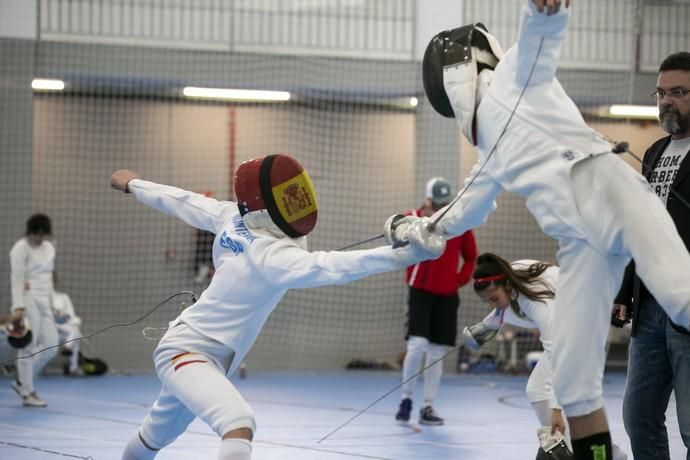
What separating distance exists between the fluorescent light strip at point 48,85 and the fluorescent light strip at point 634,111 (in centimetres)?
682

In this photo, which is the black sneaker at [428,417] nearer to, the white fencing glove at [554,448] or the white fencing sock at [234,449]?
the white fencing glove at [554,448]

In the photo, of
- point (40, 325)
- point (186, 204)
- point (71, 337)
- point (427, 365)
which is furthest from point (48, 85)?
point (186, 204)

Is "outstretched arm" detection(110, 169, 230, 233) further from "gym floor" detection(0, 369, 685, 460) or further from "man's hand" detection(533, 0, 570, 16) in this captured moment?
"gym floor" detection(0, 369, 685, 460)

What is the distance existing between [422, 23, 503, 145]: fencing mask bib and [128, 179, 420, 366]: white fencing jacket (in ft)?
1.79

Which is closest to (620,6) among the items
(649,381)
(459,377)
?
(459,377)

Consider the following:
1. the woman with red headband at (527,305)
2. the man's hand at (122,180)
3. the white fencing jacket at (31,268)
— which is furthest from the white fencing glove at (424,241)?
the white fencing jacket at (31,268)

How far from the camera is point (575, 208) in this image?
3.26m

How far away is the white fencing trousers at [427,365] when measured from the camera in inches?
316

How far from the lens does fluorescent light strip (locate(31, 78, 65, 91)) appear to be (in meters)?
11.8

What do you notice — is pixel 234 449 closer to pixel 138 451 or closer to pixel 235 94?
pixel 138 451

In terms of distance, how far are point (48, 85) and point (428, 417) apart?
6718 millimetres

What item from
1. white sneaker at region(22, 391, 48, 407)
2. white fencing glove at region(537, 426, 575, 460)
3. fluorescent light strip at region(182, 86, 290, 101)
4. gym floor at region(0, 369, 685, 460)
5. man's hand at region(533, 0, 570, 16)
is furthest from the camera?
fluorescent light strip at region(182, 86, 290, 101)

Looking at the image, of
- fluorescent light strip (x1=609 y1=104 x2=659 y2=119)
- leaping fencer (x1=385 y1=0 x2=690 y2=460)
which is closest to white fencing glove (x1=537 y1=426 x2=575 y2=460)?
leaping fencer (x1=385 y1=0 x2=690 y2=460)

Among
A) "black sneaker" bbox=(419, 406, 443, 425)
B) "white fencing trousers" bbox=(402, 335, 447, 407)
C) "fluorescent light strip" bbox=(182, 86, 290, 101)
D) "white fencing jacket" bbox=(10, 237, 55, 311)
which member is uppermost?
"fluorescent light strip" bbox=(182, 86, 290, 101)
